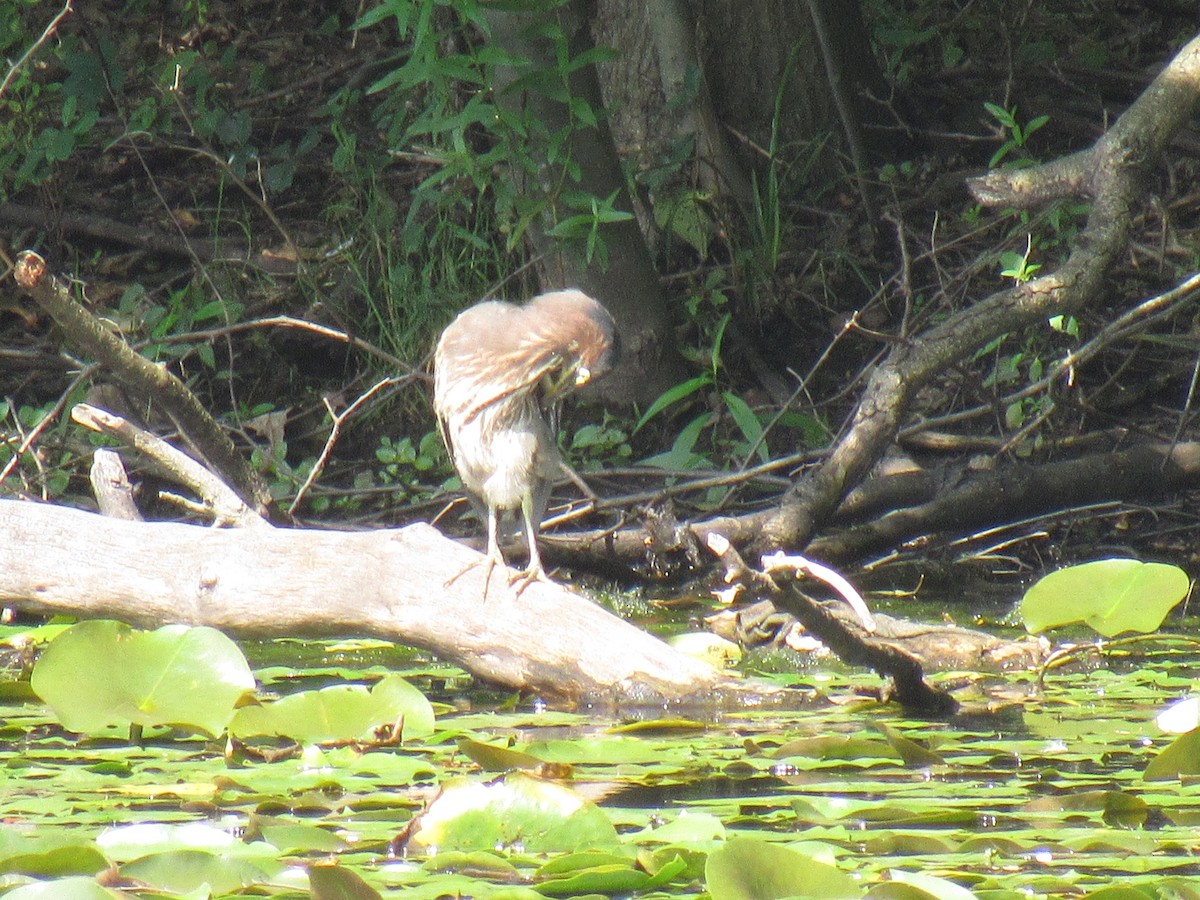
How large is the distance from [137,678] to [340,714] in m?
0.39

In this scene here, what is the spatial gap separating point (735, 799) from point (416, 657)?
179 cm

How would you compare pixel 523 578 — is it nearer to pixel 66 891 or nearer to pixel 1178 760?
pixel 1178 760

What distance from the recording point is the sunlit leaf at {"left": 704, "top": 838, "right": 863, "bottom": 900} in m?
1.99

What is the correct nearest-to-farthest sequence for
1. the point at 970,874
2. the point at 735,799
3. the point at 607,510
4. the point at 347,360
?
the point at 970,874
the point at 735,799
the point at 607,510
the point at 347,360

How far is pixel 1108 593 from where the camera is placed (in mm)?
3381

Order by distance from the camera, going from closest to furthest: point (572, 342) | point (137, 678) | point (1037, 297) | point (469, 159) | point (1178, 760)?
point (1178, 760) → point (137, 678) → point (572, 342) → point (1037, 297) → point (469, 159)

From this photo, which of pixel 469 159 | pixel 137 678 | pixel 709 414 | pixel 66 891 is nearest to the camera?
pixel 66 891

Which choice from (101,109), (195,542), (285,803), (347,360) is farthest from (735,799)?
(101,109)

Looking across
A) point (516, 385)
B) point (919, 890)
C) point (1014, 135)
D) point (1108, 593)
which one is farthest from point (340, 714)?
point (1014, 135)

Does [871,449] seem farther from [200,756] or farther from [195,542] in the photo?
[200,756]

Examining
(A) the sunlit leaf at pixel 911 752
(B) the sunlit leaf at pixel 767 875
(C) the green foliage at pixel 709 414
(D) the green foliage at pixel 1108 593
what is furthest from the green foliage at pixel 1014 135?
(B) the sunlit leaf at pixel 767 875

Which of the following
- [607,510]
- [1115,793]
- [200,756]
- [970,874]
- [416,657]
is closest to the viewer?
[970,874]

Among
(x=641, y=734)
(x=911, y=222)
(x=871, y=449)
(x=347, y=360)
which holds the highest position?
(x=911, y=222)

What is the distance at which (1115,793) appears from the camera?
253 centimetres
